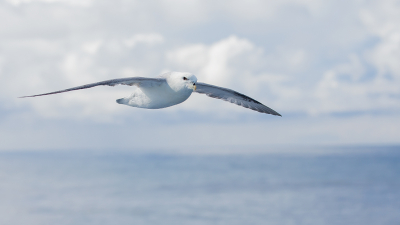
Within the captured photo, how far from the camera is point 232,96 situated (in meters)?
15.3

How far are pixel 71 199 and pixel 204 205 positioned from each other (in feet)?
88.1

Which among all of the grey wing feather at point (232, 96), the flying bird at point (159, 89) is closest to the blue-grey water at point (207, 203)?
the grey wing feather at point (232, 96)

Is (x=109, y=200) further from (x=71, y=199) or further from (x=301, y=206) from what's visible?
(x=301, y=206)

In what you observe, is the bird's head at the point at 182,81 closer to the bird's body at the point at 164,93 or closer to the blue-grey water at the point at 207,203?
the bird's body at the point at 164,93

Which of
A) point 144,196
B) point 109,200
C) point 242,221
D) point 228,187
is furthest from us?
point 228,187

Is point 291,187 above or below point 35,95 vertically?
below

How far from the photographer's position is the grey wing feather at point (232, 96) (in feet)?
47.4

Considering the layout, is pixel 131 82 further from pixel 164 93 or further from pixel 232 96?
pixel 232 96

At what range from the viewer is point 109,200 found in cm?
8050

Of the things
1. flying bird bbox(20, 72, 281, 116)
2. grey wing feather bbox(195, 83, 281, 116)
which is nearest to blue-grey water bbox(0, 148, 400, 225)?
grey wing feather bbox(195, 83, 281, 116)

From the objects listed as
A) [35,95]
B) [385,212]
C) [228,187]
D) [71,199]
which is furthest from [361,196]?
[35,95]

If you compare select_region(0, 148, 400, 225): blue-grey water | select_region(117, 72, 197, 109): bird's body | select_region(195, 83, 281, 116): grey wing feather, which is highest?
select_region(195, 83, 281, 116): grey wing feather

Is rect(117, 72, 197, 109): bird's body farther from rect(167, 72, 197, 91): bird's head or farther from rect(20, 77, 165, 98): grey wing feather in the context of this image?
rect(20, 77, 165, 98): grey wing feather

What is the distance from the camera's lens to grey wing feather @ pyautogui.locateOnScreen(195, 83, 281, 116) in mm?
14441
